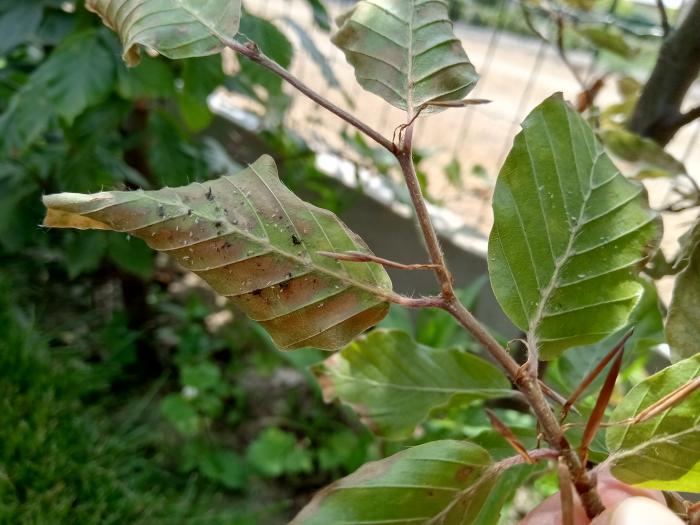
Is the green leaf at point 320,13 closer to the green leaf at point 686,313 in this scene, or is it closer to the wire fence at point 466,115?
the wire fence at point 466,115

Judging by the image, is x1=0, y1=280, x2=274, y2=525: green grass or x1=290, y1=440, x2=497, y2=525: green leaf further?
x1=0, y1=280, x2=274, y2=525: green grass

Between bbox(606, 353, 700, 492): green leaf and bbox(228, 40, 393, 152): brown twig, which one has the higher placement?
bbox(228, 40, 393, 152): brown twig

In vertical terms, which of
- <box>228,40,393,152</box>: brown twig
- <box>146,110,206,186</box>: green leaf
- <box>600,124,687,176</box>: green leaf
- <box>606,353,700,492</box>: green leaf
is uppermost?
<box>228,40,393,152</box>: brown twig

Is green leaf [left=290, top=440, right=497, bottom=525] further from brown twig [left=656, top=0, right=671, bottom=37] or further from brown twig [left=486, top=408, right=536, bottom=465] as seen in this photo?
brown twig [left=656, top=0, right=671, bottom=37]

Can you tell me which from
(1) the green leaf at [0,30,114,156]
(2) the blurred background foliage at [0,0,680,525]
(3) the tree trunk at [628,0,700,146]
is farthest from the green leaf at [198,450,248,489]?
(3) the tree trunk at [628,0,700,146]

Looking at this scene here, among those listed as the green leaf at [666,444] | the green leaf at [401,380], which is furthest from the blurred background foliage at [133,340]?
the green leaf at [666,444]

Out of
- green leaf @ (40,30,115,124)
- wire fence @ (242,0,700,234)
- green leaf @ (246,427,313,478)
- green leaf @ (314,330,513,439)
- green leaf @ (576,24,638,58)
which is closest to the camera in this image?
green leaf @ (314,330,513,439)
